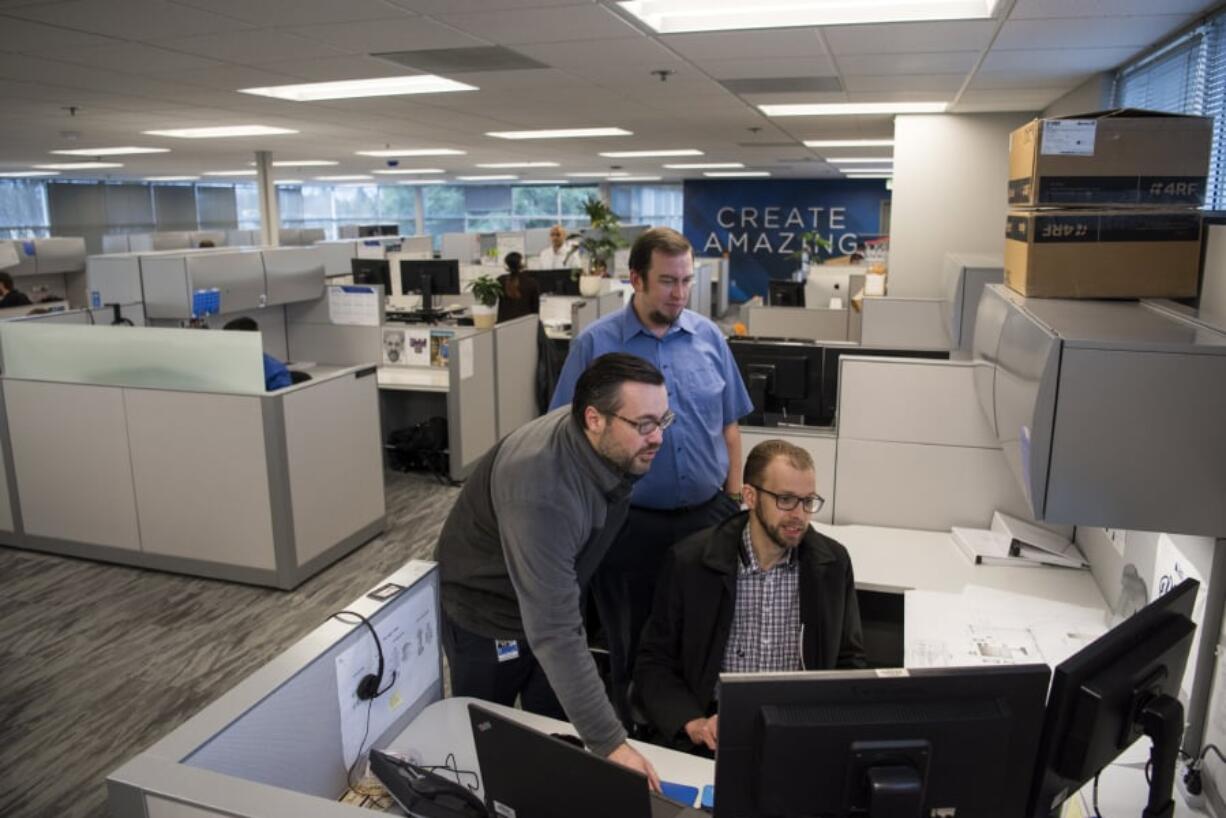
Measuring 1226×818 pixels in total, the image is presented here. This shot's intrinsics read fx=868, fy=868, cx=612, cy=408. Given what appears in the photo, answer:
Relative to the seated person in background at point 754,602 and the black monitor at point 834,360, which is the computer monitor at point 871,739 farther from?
the black monitor at point 834,360

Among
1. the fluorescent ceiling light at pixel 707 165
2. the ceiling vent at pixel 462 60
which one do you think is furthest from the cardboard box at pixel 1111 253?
the fluorescent ceiling light at pixel 707 165

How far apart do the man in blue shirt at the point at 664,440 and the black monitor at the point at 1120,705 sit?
46.4 inches

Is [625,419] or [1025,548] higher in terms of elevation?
[625,419]

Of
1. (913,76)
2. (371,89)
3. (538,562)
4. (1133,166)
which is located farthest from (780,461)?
(371,89)

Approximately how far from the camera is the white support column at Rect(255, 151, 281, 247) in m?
8.03

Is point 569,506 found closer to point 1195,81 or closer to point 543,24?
point 543,24

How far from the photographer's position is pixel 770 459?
1953mm

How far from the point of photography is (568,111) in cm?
515

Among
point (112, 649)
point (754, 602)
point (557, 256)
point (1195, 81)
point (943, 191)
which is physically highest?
point (1195, 81)

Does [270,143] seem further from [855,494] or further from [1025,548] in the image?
[1025,548]

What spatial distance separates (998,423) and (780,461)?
74 centimetres

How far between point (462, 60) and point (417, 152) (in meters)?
5.24

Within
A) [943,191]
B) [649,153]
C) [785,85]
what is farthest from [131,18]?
[649,153]

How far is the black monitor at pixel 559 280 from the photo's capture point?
7.32 metres
